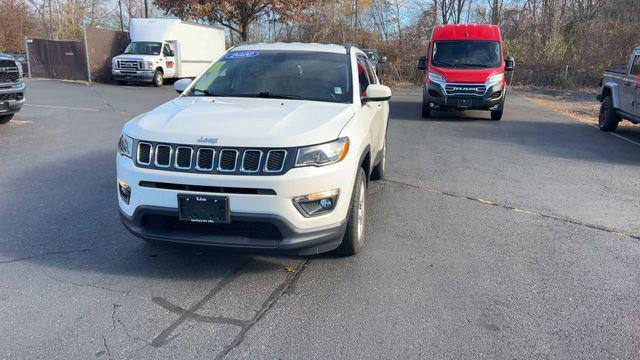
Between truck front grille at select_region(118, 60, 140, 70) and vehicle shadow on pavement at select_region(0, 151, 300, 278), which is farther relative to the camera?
truck front grille at select_region(118, 60, 140, 70)

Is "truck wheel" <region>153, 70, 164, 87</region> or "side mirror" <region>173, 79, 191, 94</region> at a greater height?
"side mirror" <region>173, 79, 191, 94</region>

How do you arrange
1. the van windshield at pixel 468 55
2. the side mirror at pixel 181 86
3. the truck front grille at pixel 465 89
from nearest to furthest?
the side mirror at pixel 181 86 → the truck front grille at pixel 465 89 → the van windshield at pixel 468 55

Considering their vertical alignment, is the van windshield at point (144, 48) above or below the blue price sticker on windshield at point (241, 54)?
above

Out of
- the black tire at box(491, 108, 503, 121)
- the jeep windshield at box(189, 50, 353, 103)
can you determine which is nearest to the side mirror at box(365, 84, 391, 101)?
the jeep windshield at box(189, 50, 353, 103)

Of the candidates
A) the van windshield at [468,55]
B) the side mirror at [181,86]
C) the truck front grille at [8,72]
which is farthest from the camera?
the van windshield at [468,55]

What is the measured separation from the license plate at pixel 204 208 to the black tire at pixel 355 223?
0.98 meters

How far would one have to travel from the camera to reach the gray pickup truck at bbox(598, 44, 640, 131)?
10656mm

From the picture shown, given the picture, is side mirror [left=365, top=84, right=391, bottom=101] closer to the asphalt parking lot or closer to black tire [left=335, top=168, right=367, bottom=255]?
black tire [left=335, top=168, right=367, bottom=255]

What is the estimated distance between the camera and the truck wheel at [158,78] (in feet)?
78.0

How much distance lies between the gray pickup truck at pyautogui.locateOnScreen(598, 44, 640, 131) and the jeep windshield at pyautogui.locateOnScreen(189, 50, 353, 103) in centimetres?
811

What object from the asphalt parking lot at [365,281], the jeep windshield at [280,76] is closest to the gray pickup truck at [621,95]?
the asphalt parking lot at [365,281]

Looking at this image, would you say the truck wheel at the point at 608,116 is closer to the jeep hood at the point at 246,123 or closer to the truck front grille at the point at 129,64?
the jeep hood at the point at 246,123

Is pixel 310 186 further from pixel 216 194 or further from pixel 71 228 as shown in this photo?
pixel 71 228

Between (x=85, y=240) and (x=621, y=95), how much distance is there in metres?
11.2
